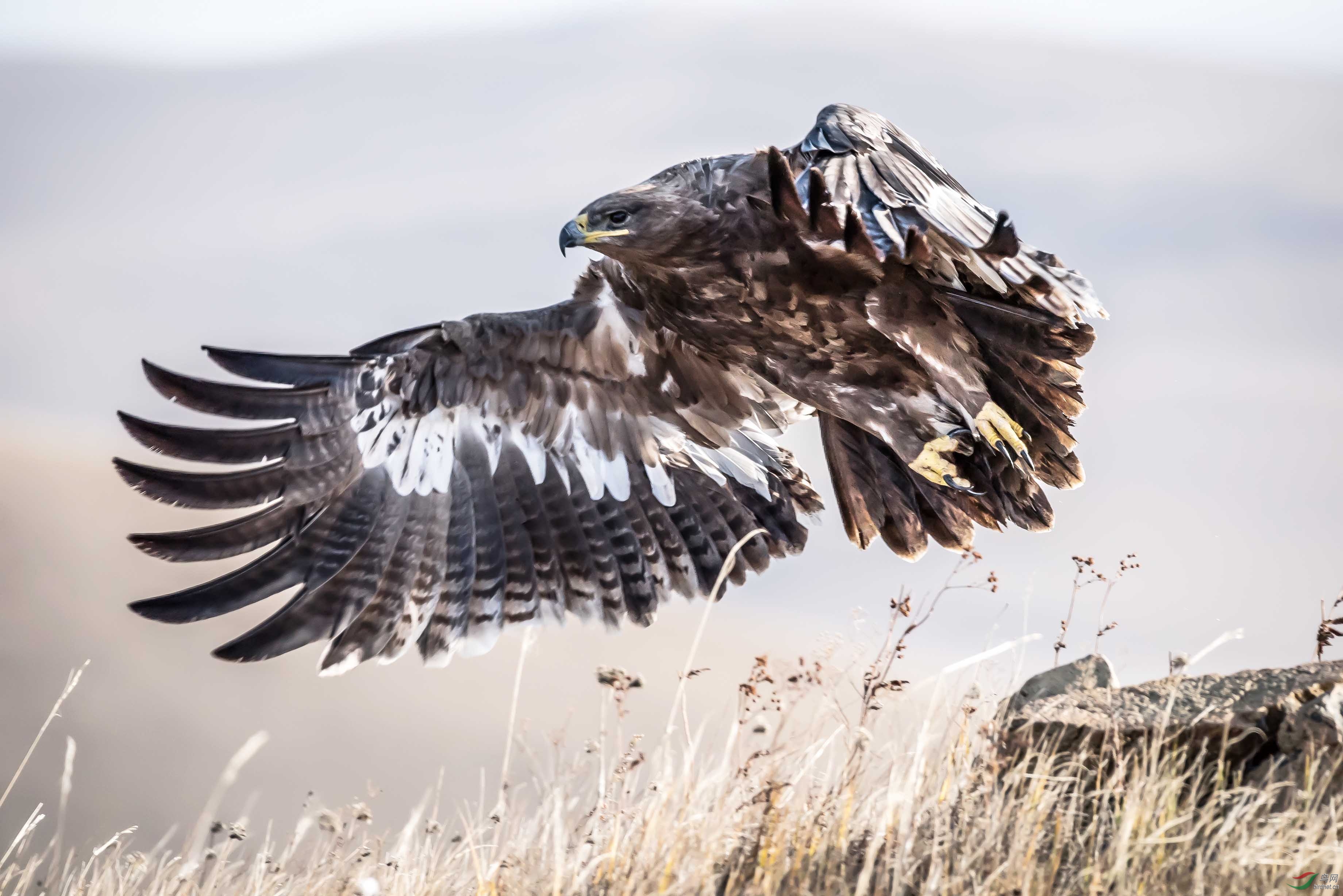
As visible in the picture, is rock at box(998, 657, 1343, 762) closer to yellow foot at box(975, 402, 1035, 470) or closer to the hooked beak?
yellow foot at box(975, 402, 1035, 470)

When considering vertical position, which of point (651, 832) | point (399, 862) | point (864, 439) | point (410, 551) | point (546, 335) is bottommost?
point (399, 862)

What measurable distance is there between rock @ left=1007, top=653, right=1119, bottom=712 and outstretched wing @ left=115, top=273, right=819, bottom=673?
1.80 metres

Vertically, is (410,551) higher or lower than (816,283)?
lower

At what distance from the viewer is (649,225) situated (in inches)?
184

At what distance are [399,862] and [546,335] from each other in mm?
2820

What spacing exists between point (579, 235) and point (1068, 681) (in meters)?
2.71

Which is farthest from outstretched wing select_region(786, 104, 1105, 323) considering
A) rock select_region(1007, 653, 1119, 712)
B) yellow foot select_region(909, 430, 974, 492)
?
rock select_region(1007, 653, 1119, 712)

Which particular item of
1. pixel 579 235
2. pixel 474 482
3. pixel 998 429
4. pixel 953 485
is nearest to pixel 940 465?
pixel 953 485

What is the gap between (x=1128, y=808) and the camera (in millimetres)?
3115

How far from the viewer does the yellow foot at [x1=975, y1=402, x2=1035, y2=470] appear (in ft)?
15.1

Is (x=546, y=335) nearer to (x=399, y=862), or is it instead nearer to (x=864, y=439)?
(x=864, y=439)

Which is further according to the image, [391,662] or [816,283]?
[391,662]

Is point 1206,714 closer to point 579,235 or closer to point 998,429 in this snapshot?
point 998,429

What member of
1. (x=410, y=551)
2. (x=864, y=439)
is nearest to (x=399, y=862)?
(x=410, y=551)
